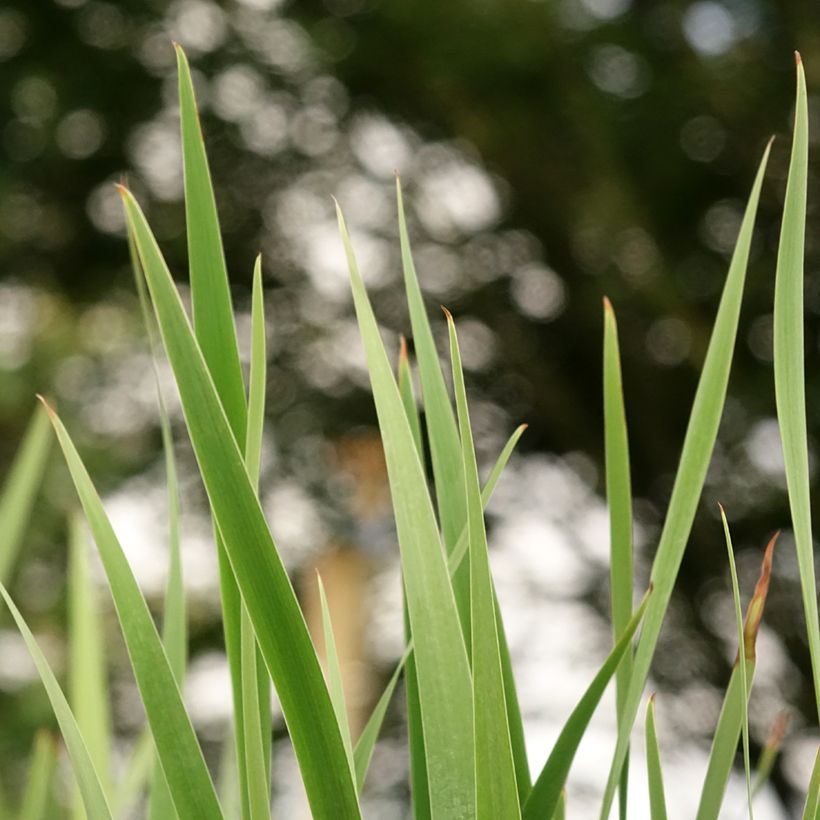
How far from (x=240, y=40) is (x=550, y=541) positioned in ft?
3.67

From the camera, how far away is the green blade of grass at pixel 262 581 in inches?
6.5

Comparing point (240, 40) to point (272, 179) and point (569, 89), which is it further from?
point (569, 89)

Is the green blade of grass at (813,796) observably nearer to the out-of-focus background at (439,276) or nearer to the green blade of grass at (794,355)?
the green blade of grass at (794,355)

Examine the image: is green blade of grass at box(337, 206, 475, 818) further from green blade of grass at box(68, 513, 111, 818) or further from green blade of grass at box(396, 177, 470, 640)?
green blade of grass at box(68, 513, 111, 818)

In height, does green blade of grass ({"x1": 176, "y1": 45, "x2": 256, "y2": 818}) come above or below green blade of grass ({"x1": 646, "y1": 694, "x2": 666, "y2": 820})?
above

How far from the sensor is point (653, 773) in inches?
8.9

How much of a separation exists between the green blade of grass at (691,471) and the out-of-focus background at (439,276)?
1.67 metres

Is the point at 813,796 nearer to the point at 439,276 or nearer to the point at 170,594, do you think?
the point at 170,594

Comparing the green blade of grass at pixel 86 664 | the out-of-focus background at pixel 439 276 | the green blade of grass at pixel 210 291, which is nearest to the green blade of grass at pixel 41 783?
the green blade of grass at pixel 86 664

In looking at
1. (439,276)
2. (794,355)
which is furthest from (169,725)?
(439,276)

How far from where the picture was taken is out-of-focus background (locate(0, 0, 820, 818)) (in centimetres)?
196

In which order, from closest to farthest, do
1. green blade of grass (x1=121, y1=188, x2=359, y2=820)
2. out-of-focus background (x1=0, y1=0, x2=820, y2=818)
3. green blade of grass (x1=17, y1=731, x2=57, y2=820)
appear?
green blade of grass (x1=121, y1=188, x2=359, y2=820) < green blade of grass (x1=17, y1=731, x2=57, y2=820) < out-of-focus background (x1=0, y1=0, x2=820, y2=818)

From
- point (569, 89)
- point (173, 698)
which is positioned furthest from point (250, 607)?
point (569, 89)

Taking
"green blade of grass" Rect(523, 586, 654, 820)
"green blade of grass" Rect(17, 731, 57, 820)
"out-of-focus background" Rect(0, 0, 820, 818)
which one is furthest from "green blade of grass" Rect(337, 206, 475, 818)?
"out-of-focus background" Rect(0, 0, 820, 818)
